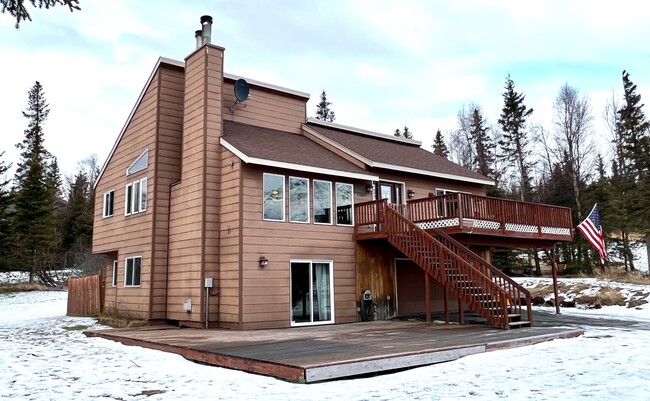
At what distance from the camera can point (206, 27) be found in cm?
1410

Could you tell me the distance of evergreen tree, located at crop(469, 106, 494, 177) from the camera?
124 feet

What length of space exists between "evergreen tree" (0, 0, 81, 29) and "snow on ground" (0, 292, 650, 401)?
4.62 metres

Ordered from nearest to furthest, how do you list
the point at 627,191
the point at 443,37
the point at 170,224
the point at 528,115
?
1. the point at 170,224
2. the point at 443,37
3. the point at 627,191
4. the point at 528,115

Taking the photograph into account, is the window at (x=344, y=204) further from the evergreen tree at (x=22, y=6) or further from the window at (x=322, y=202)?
the evergreen tree at (x=22, y=6)

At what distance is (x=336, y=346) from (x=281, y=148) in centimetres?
696

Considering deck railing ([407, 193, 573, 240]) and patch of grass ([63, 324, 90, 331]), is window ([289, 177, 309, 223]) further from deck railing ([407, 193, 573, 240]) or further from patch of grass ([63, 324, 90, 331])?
patch of grass ([63, 324, 90, 331])

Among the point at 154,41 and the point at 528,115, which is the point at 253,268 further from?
the point at 528,115

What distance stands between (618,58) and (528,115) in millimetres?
6986

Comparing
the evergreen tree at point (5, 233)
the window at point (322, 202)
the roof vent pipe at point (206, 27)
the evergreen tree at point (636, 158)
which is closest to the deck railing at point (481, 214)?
the window at point (322, 202)

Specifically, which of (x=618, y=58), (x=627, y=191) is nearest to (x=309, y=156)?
(x=627, y=191)

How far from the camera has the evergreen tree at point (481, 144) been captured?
3769 centimetres

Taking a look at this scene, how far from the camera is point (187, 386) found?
589cm

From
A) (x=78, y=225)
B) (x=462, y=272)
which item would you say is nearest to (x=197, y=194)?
(x=462, y=272)

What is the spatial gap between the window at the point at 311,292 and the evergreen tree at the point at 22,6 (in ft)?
25.6
